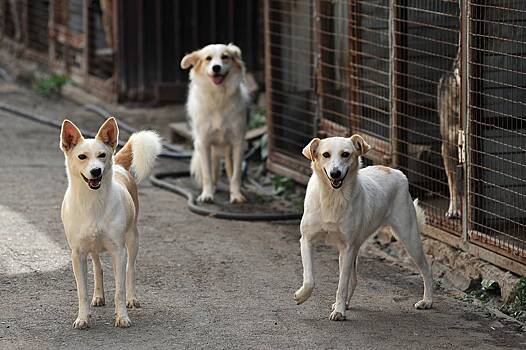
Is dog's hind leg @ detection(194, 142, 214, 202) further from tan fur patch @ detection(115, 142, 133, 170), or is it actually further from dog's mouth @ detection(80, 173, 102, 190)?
dog's mouth @ detection(80, 173, 102, 190)

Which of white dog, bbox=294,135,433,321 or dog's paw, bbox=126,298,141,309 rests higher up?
white dog, bbox=294,135,433,321

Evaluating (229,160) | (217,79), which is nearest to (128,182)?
(217,79)

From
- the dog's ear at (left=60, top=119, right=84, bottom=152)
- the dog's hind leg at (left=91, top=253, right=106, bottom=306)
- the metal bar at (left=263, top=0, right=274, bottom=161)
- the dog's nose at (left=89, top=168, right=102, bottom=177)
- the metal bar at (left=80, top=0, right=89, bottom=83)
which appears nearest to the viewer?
the dog's nose at (left=89, top=168, right=102, bottom=177)

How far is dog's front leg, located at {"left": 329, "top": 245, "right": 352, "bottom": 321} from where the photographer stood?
20.7 feet

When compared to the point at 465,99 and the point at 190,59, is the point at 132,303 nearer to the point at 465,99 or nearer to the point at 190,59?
the point at 465,99

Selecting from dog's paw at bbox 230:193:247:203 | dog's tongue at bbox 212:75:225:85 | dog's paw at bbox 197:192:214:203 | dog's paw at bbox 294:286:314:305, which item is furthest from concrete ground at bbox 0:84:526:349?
dog's tongue at bbox 212:75:225:85

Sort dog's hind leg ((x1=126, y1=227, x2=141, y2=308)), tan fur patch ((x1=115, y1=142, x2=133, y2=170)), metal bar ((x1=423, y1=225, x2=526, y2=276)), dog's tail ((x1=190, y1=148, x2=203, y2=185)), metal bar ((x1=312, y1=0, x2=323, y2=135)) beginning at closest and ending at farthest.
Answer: dog's hind leg ((x1=126, y1=227, x2=141, y2=308)) < tan fur patch ((x1=115, y1=142, x2=133, y2=170)) < metal bar ((x1=423, y1=225, x2=526, y2=276)) < metal bar ((x1=312, y1=0, x2=323, y2=135)) < dog's tail ((x1=190, y1=148, x2=203, y2=185))

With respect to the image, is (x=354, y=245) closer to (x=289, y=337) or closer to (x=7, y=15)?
(x=289, y=337)

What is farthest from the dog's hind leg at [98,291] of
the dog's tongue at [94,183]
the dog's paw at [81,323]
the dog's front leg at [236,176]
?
the dog's front leg at [236,176]

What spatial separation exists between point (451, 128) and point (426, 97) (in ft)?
2.27

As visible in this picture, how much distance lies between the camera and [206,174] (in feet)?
32.3

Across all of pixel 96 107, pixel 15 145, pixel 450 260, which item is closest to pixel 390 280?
pixel 450 260

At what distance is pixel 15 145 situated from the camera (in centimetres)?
1191

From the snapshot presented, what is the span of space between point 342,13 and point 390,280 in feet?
10.00
